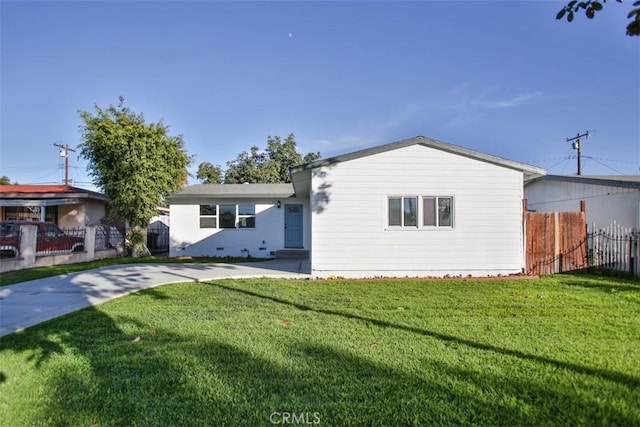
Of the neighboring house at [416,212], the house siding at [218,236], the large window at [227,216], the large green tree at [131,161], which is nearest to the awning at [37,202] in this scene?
the large green tree at [131,161]

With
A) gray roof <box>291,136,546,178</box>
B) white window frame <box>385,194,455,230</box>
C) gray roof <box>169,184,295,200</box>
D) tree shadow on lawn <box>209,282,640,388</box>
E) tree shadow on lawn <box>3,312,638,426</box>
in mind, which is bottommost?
tree shadow on lawn <box>3,312,638,426</box>

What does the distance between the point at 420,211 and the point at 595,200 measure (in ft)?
24.8

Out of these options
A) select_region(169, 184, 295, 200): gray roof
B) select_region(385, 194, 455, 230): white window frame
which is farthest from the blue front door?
select_region(385, 194, 455, 230): white window frame

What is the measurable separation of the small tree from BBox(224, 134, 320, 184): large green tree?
182cm

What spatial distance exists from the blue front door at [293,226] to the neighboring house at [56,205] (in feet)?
34.9

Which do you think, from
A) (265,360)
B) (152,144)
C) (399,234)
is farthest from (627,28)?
(152,144)

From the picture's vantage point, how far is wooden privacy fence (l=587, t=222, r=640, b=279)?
32.9ft

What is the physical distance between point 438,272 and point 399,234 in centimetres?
162

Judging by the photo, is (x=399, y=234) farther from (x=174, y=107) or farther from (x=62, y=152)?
(x=62, y=152)

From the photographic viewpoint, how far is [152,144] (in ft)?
53.1

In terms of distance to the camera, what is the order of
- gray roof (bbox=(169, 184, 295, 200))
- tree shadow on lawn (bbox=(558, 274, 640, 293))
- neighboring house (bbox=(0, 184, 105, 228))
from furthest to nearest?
neighboring house (bbox=(0, 184, 105, 228)), gray roof (bbox=(169, 184, 295, 200)), tree shadow on lawn (bbox=(558, 274, 640, 293))

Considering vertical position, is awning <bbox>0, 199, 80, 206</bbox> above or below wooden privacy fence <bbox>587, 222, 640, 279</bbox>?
above

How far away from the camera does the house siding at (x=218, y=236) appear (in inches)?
682

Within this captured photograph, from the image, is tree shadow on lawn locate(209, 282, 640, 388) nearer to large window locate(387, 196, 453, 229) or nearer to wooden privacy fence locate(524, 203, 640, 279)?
large window locate(387, 196, 453, 229)
